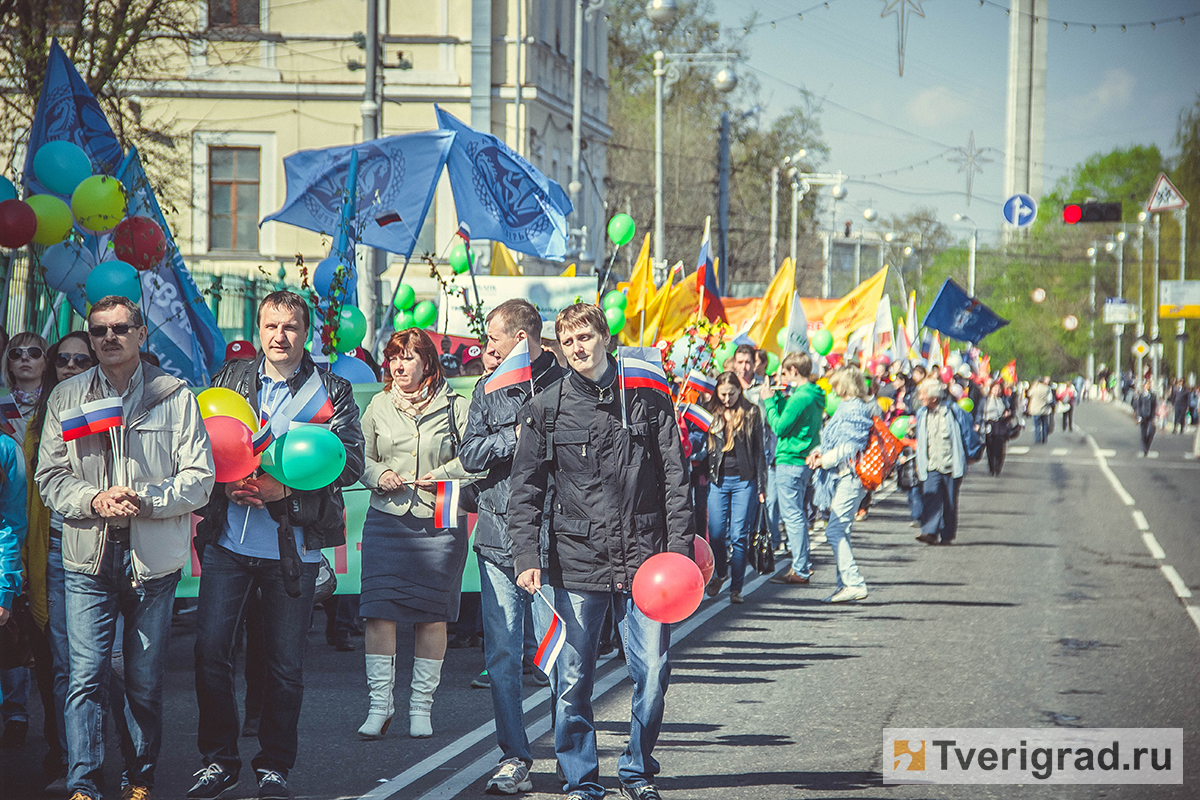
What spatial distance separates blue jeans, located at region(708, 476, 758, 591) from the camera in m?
11.3

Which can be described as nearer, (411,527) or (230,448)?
(230,448)

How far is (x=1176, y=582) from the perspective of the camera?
13.6 meters

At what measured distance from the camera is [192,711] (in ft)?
24.6

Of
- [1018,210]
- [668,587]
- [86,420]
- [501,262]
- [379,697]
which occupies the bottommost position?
[379,697]

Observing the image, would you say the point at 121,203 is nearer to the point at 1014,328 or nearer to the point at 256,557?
the point at 256,557

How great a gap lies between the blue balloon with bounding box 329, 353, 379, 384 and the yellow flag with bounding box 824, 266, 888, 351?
15902 mm

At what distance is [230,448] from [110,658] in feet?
3.01

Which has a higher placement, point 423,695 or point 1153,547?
point 423,695

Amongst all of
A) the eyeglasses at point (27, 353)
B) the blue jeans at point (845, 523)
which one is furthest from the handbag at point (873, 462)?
the eyeglasses at point (27, 353)

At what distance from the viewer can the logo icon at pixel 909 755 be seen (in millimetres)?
6668

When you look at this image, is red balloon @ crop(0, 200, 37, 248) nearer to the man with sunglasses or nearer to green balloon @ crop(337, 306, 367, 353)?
green balloon @ crop(337, 306, 367, 353)

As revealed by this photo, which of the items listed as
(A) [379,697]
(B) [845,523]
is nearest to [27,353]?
(A) [379,697]

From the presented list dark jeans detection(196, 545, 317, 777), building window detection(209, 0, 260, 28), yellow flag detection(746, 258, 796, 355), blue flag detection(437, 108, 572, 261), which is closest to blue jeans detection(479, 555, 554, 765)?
dark jeans detection(196, 545, 317, 777)

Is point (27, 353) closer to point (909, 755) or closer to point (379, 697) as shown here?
point (379, 697)
